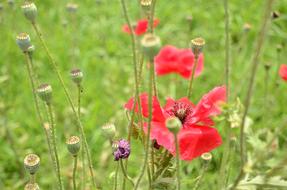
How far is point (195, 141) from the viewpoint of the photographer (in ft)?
3.57

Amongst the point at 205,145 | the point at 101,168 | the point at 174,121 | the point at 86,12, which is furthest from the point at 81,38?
the point at 174,121

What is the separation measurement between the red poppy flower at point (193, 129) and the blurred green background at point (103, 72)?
595 millimetres

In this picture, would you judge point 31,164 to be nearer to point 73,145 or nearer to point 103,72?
point 73,145

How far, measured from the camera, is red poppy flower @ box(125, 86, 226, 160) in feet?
3.48

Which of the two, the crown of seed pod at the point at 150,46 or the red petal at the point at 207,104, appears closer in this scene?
the crown of seed pod at the point at 150,46

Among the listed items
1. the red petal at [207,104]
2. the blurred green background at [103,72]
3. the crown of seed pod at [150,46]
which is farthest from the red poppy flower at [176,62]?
the crown of seed pod at [150,46]

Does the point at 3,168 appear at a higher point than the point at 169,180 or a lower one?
lower

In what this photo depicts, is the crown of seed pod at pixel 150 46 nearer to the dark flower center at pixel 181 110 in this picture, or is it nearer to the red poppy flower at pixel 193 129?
the red poppy flower at pixel 193 129

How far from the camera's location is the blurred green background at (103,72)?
211 cm

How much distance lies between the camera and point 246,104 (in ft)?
2.87

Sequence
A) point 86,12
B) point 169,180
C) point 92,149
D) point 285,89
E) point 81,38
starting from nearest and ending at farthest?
point 169,180 → point 92,149 → point 285,89 → point 81,38 → point 86,12

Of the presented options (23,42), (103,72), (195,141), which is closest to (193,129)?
(195,141)

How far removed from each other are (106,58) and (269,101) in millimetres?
941

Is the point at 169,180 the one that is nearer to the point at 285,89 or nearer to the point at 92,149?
the point at 92,149
